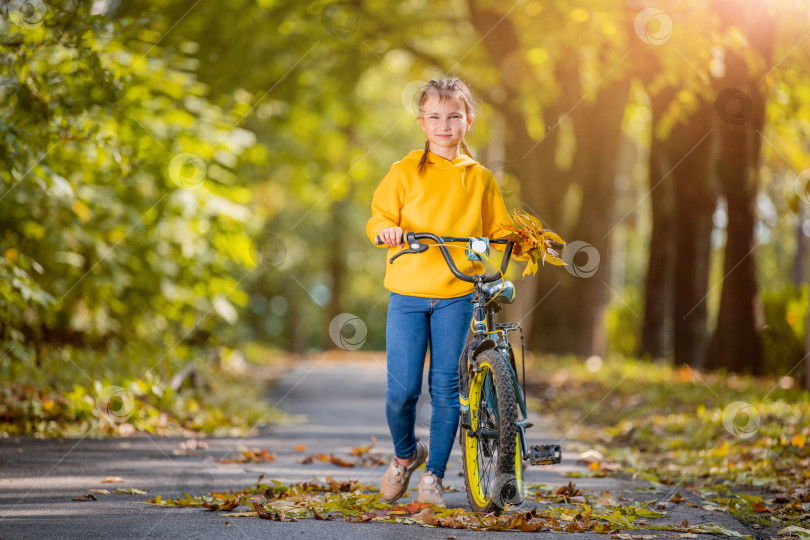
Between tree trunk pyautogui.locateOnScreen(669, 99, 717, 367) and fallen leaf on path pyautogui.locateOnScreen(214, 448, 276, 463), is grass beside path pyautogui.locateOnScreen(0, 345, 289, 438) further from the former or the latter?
tree trunk pyautogui.locateOnScreen(669, 99, 717, 367)

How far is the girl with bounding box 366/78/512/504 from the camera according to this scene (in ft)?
15.6

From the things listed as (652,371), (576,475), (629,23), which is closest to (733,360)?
(652,371)

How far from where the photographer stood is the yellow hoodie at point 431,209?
4750mm

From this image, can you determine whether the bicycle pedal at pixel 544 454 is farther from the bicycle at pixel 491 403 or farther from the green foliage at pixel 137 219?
the green foliage at pixel 137 219

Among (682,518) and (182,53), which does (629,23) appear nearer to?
(182,53)

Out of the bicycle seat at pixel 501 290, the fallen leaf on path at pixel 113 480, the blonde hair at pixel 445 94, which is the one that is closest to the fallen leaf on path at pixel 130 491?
the fallen leaf on path at pixel 113 480

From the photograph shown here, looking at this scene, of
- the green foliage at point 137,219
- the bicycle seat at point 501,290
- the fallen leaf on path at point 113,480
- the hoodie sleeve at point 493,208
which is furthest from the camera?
the green foliage at point 137,219

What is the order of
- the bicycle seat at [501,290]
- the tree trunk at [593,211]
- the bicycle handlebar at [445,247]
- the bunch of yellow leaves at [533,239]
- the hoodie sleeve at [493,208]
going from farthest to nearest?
the tree trunk at [593,211], the hoodie sleeve at [493,208], the bunch of yellow leaves at [533,239], the bicycle seat at [501,290], the bicycle handlebar at [445,247]

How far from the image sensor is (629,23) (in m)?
11.5

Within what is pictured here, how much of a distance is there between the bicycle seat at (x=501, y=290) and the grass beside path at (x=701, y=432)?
1.68 m

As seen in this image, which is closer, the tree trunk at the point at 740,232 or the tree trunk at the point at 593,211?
the tree trunk at the point at 740,232

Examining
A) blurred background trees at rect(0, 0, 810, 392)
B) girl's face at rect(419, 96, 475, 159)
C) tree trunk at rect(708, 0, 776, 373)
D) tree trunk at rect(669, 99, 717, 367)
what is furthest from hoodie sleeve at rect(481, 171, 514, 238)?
tree trunk at rect(669, 99, 717, 367)

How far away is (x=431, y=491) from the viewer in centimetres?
484

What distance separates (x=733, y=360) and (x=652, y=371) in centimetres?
128
